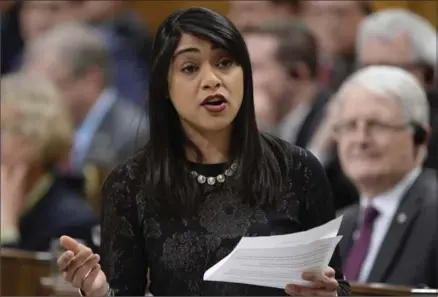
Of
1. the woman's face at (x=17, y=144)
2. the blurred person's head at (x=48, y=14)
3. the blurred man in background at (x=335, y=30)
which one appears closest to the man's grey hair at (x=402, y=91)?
the woman's face at (x=17, y=144)

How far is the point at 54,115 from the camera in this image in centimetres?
324

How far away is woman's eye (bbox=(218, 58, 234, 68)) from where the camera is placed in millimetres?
1593

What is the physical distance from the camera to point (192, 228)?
5.23 feet

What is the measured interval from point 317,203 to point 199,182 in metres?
0.18

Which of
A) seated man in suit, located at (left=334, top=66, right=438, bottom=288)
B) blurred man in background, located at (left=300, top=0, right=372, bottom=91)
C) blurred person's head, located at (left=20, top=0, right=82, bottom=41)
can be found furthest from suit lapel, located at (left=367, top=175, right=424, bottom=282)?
blurred person's head, located at (left=20, top=0, right=82, bottom=41)

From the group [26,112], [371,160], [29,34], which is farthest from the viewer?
[29,34]

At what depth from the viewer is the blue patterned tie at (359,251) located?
2658mm

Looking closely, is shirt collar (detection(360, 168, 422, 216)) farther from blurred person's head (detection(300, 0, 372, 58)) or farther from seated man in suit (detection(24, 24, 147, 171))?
seated man in suit (detection(24, 24, 147, 171))

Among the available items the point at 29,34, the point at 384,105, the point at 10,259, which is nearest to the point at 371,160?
the point at 384,105

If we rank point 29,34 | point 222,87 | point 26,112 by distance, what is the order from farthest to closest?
point 29,34 → point 26,112 → point 222,87

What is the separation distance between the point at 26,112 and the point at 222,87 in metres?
1.74

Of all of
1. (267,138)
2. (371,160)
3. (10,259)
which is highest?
(267,138)

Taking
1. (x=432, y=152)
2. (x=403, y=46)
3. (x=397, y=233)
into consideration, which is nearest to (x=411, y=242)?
(x=397, y=233)

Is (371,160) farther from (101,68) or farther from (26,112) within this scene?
(101,68)
